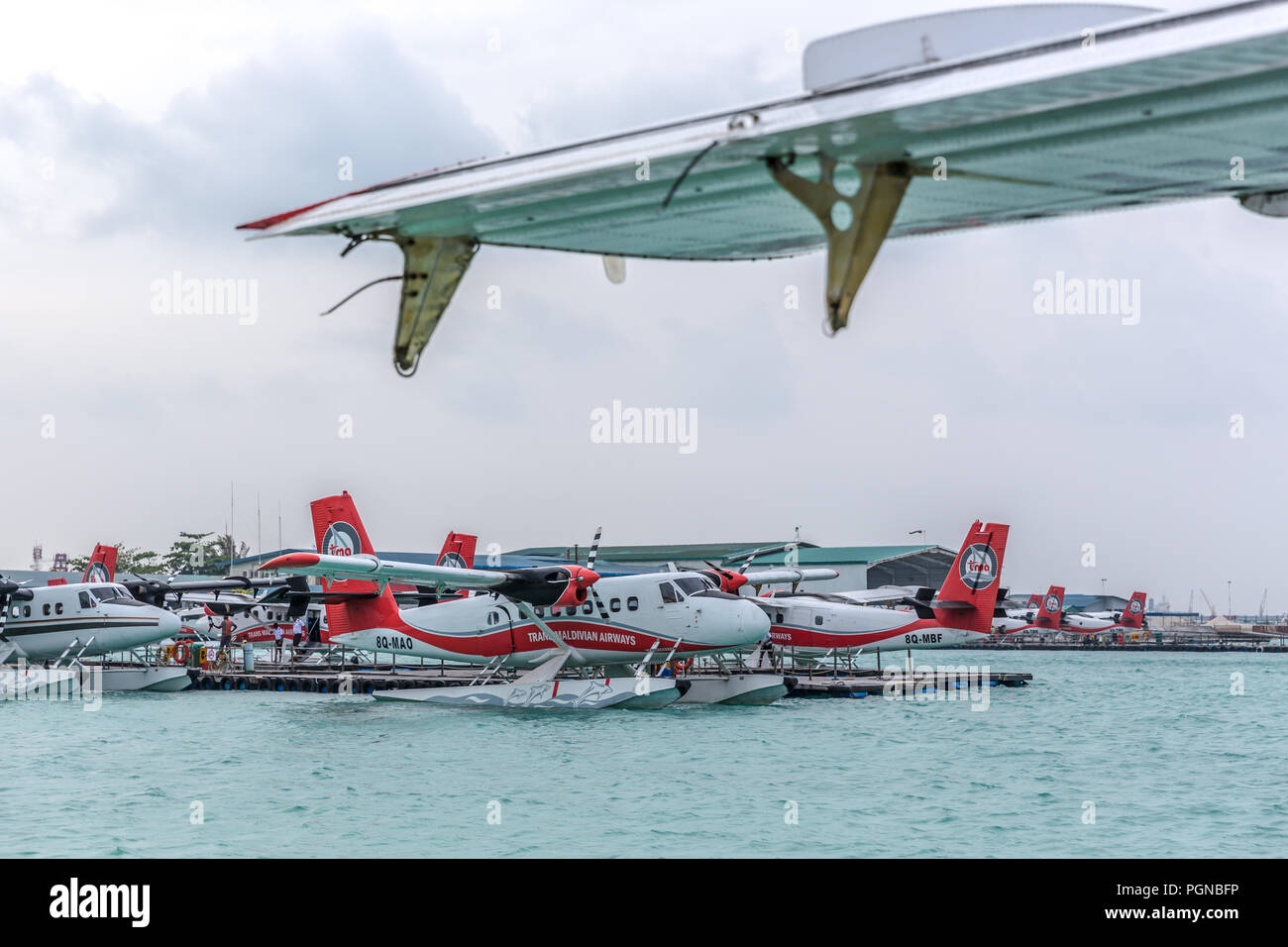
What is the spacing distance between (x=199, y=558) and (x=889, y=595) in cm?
8723

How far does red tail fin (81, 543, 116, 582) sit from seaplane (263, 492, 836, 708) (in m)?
22.0

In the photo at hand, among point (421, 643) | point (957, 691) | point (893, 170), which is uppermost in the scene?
point (893, 170)

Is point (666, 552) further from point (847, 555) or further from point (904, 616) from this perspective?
point (904, 616)

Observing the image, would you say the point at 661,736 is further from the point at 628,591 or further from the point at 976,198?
the point at 976,198

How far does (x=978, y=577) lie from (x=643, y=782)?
2700cm

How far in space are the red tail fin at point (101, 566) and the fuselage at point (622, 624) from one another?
2404cm

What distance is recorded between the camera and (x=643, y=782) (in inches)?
900

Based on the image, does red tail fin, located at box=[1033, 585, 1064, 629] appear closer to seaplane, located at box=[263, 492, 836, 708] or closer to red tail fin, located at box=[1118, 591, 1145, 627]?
red tail fin, located at box=[1118, 591, 1145, 627]

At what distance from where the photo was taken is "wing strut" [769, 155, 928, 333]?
3.24m

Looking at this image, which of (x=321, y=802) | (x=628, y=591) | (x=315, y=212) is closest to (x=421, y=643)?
(x=628, y=591)

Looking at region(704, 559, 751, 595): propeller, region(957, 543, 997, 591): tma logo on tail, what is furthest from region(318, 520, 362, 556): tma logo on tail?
region(957, 543, 997, 591): tma logo on tail

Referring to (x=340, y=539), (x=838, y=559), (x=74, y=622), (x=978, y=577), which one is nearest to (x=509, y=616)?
(x=340, y=539)

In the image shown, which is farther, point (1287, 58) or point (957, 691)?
point (957, 691)
